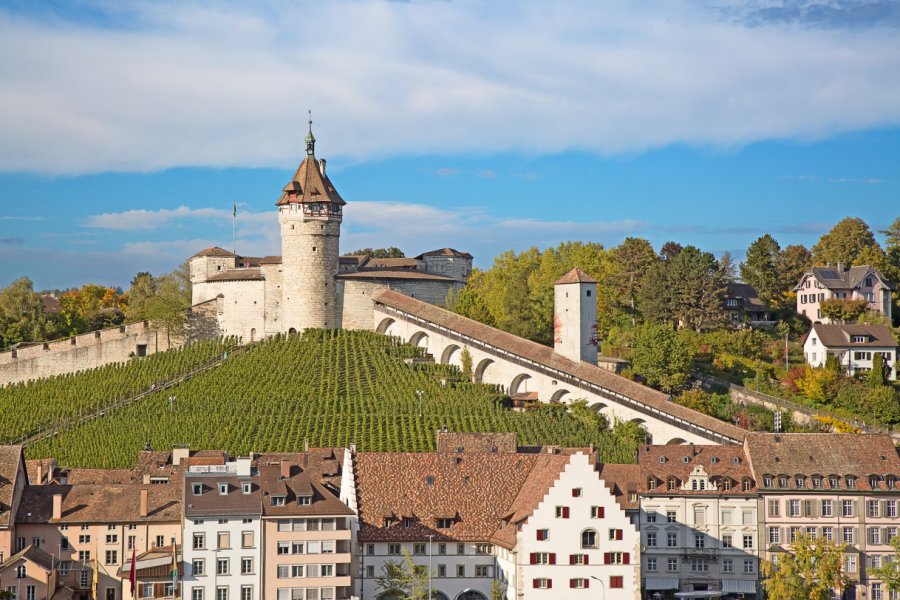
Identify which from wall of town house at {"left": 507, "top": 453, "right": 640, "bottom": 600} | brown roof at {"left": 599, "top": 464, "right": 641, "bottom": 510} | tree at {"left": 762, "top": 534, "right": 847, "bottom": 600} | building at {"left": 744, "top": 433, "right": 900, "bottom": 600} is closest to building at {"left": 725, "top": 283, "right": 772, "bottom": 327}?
building at {"left": 744, "top": 433, "right": 900, "bottom": 600}

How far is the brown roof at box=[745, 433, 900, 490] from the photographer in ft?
241

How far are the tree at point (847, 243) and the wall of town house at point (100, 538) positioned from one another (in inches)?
3061

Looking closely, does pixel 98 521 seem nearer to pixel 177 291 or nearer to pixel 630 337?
pixel 630 337

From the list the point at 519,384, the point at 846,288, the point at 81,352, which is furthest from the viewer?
the point at 846,288

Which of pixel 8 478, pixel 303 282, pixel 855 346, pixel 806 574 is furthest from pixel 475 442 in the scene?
pixel 303 282

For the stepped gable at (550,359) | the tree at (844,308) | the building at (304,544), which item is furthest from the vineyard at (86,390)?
the tree at (844,308)

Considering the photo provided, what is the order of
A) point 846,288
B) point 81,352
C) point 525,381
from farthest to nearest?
point 846,288 → point 81,352 → point 525,381

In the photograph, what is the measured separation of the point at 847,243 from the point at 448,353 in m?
39.7

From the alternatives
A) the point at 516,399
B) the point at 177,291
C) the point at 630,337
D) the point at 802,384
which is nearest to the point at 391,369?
the point at 516,399

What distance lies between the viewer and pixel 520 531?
64.1 meters

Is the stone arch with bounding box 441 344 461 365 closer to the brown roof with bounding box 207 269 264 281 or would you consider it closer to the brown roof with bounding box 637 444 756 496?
the brown roof with bounding box 207 269 264 281

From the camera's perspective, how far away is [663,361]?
104 m

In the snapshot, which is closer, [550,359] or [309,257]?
[550,359]

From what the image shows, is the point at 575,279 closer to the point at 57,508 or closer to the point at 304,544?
the point at 304,544
